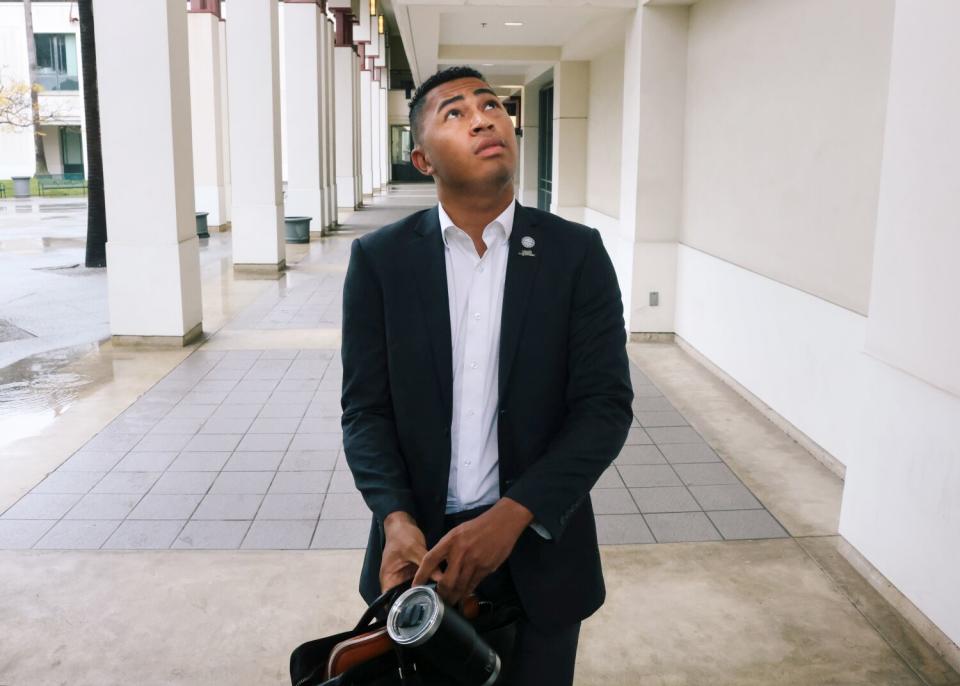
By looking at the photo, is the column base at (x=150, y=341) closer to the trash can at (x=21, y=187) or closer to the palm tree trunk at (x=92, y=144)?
the palm tree trunk at (x=92, y=144)

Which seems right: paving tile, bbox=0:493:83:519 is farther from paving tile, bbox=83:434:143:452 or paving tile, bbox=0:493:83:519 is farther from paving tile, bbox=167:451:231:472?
paving tile, bbox=83:434:143:452

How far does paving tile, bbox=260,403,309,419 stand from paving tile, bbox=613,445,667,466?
224 cm

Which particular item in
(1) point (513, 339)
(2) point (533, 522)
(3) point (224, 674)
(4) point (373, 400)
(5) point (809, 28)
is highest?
(5) point (809, 28)

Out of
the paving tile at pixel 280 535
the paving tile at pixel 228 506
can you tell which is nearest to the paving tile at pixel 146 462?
the paving tile at pixel 228 506

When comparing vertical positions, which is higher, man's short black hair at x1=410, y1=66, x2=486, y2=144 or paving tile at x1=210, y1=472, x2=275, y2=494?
man's short black hair at x1=410, y1=66, x2=486, y2=144

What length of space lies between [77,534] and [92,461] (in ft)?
3.59

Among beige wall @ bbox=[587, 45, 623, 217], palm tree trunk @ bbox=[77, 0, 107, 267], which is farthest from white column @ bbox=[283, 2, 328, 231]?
beige wall @ bbox=[587, 45, 623, 217]

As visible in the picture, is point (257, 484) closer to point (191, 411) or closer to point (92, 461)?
point (92, 461)

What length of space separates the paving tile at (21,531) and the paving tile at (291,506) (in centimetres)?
102

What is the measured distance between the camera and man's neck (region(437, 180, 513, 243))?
191cm

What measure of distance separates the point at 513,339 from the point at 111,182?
291 inches

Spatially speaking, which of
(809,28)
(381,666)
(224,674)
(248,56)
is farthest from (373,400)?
(248,56)

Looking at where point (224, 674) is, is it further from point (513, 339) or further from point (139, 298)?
point (139, 298)

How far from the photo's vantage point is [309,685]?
161 centimetres
